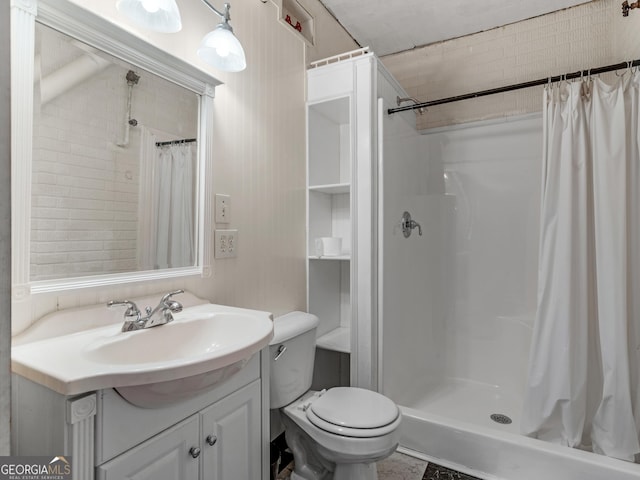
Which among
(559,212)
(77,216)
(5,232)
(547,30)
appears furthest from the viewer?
(547,30)

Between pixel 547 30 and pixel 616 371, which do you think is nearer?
pixel 616 371

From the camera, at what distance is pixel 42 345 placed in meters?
0.89

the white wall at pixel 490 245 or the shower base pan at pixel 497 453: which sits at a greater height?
the white wall at pixel 490 245

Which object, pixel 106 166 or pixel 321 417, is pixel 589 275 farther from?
pixel 106 166

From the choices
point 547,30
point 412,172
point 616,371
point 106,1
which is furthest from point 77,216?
point 547,30

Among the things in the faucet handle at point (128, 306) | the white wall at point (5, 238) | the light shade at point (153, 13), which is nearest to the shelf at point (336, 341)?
the faucet handle at point (128, 306)

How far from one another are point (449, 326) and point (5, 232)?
8.70 feet

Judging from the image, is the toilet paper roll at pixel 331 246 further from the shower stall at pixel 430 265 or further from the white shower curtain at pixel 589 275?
the white shower curtain at pixel 589 275

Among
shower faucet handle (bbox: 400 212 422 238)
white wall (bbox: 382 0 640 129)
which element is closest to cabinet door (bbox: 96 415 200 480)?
shower faucet handle (bbox: 400 212 422 238)

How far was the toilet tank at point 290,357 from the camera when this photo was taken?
1447mm

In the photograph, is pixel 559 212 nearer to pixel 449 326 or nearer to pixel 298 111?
pixel 449 326

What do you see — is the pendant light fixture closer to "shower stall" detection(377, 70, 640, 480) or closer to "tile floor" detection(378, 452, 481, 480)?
"shower stall" detection(377, 70, 640, 480)

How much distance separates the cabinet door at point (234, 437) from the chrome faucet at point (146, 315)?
0.31 m

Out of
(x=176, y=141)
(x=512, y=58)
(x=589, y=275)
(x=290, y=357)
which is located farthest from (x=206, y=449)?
(x=512, y=58)
